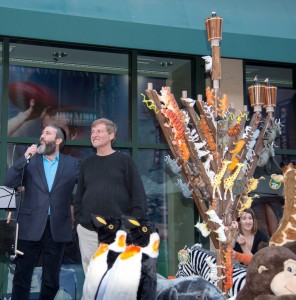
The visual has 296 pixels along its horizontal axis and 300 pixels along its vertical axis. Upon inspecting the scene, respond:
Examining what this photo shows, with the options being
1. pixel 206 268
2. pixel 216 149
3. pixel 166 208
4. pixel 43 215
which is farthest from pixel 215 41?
pixel 166 208

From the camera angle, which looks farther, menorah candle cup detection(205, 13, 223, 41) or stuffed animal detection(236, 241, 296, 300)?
menorah candle cup detection(205, 13, 223, 41)

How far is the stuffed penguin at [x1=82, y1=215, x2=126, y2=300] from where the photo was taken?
13.0ft

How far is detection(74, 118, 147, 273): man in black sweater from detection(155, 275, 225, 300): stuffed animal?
1108 millimetres

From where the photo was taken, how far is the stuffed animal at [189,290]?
373 centimetres

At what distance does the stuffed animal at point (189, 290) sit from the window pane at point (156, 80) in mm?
3560

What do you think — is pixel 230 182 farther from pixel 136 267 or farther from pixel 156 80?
pixel 156 80

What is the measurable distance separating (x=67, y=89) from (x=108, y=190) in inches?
109

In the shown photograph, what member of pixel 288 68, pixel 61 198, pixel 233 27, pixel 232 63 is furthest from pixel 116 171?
pixel 288 68

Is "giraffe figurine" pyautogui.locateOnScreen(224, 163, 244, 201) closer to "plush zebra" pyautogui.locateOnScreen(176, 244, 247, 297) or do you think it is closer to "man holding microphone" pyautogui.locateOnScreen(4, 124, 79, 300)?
"plush zebra" pyautogui.locateOnScreen(176, 244, 247, 297)

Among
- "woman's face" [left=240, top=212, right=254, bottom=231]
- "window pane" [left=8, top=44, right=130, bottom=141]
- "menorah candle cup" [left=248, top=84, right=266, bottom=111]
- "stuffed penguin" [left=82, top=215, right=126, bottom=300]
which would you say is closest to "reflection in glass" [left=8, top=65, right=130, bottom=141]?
"window pane" [left=8, top=44, right=130, bottom=141]

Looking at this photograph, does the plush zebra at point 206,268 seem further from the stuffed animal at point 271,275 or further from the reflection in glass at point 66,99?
the reflection in glass at point 66,99

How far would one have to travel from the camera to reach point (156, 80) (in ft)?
24.8

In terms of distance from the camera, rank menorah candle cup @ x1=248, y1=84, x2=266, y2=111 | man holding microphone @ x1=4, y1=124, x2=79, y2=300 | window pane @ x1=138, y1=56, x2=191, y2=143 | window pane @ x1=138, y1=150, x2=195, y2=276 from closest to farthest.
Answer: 1. man holding microphone @ x1=4, y1=124, x2=79, y2=300
2. menorah candle cup @ x1=248, y1=84, x2=266, y2=111
3. window pane @ x1=138, y1=150, x2=195, y2=276
4. window pane @ x1=138, y1=56, x2=191, y2=143

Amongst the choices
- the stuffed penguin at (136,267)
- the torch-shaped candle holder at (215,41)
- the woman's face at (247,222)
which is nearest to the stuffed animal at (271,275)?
the stuffed penguin at (136,267)
